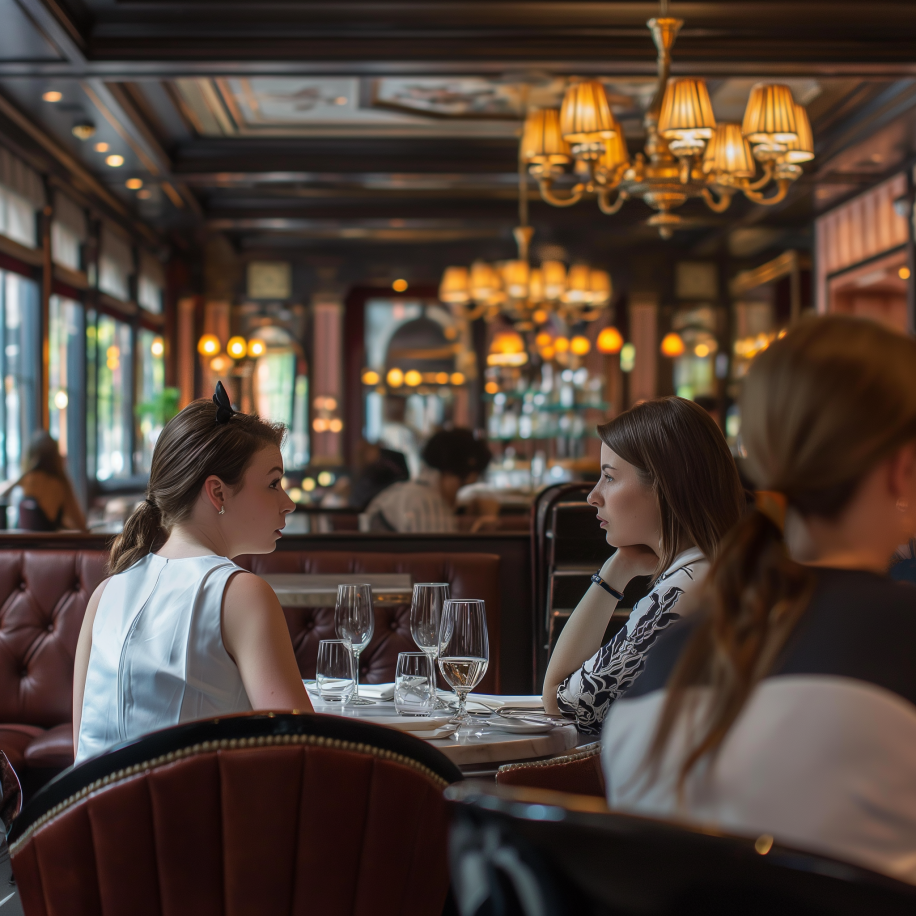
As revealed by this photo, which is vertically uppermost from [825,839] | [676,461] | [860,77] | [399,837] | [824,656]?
[860,77]

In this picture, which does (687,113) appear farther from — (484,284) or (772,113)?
(484,284)

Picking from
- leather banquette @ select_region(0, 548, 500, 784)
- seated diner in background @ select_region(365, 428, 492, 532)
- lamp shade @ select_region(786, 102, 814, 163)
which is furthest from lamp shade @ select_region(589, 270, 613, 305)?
leather banquette @ select_region(0, 548, 500, 784)

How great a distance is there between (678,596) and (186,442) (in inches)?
35.9

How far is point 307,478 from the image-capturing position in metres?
11.2

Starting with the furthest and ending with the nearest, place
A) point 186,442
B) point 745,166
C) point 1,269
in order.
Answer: point 1,269, point 745,166, point 186,442

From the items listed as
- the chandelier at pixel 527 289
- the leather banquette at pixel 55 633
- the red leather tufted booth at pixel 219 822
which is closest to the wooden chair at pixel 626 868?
the red leather tufted booth at pixel 219 822

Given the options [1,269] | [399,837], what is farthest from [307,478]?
[399,837]

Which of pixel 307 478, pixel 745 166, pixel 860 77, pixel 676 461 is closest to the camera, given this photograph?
pixel 676 461

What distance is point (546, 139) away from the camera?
4898 mm

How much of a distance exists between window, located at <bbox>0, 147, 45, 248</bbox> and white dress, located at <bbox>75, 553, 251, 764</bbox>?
19.1 feet

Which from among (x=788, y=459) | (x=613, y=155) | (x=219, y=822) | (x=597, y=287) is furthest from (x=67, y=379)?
(x=788, y=459)

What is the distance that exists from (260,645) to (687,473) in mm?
854

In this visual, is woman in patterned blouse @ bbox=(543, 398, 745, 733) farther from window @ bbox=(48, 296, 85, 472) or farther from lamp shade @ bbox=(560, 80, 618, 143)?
window @ bbox=(48, 296, 85, 472)

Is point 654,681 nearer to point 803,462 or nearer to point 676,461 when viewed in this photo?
point 803,462
